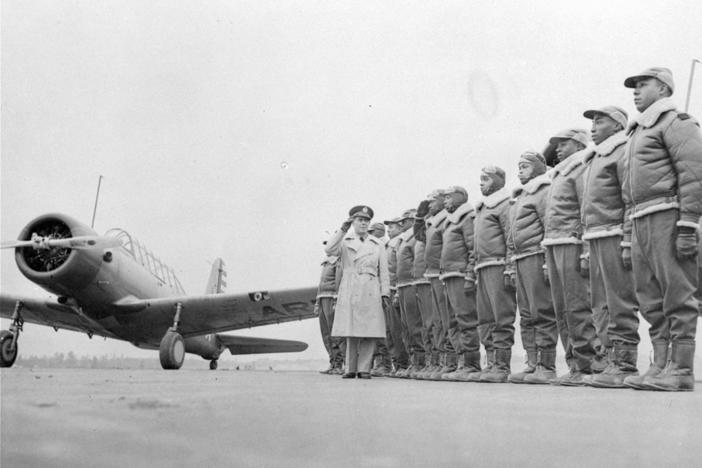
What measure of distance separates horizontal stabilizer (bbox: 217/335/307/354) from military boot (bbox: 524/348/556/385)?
14.8m

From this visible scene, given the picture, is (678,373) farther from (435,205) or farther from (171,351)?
(171,351)

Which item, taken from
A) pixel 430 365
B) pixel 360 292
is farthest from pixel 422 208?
pixel 430 365

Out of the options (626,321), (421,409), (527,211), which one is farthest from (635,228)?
(421,409)

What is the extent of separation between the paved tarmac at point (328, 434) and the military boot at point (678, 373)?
4.57 feet

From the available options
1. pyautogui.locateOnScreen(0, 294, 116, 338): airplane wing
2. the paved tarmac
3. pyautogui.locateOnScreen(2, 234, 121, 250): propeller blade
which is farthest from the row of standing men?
→ pyautogui.locateOnScreen(0, 294, 116, 338): airplane wing

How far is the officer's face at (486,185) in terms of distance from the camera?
7.50m

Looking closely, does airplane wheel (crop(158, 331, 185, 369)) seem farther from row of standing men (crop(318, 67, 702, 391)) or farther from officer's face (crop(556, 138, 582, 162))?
officer's face (crop(556, 138, 582, 162))

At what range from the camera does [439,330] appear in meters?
8.20

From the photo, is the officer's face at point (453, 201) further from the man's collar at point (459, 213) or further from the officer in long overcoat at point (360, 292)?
the officer in long overcoat at point (360, 292)

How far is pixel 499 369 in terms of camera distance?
6.52 metres

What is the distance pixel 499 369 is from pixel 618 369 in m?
1.88

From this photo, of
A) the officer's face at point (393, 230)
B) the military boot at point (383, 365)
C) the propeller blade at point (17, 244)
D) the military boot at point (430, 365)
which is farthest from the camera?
the propeller blade at point (17, 244)

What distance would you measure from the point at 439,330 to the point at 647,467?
6.39 metres

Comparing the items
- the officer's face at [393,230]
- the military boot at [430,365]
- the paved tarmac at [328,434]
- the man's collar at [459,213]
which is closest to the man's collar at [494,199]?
the man's collar at [459,213]
